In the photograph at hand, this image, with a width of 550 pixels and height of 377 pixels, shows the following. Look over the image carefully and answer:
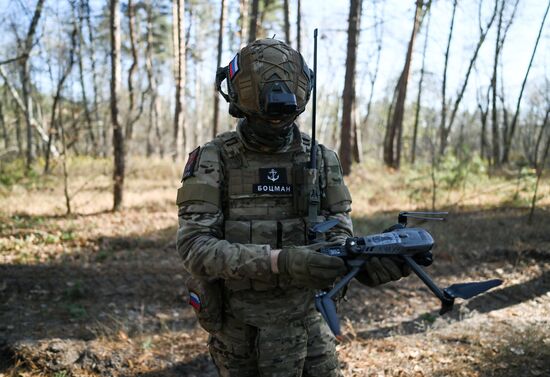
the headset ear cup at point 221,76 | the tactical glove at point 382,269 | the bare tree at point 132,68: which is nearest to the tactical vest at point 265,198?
the headset ear cup at point 221,76

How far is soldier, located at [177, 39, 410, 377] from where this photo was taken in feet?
6.20

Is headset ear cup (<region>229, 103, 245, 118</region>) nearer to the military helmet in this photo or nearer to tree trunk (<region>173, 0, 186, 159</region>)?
the military helmet

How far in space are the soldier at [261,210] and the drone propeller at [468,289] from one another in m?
0.58

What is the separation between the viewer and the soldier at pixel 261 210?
189cm

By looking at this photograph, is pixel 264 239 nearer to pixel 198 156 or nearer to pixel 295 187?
pixel 295 187

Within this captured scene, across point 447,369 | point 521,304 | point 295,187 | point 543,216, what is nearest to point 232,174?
point 295,187

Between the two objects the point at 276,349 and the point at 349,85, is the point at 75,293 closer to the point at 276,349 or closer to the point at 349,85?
the point at 276,349

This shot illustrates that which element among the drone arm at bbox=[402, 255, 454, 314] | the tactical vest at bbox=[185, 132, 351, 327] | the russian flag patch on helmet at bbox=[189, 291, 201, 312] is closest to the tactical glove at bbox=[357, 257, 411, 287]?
the drone arm at bbox=[402, 255, 454, 314]

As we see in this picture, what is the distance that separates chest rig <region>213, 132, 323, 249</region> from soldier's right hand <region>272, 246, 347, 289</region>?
12.9 inches

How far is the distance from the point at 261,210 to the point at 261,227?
0.09m

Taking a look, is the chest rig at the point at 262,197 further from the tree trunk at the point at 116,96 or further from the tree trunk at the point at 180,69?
the tree trunk at the point at 180,69

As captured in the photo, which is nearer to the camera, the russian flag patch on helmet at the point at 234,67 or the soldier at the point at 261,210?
the soldier at the point at 261,210

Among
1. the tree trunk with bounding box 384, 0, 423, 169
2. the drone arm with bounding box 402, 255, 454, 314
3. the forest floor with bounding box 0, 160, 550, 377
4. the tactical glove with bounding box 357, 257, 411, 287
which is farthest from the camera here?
the tree trunk with bounding box 384, 0, 423, 169

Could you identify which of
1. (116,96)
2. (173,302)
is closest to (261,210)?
(173,302)
